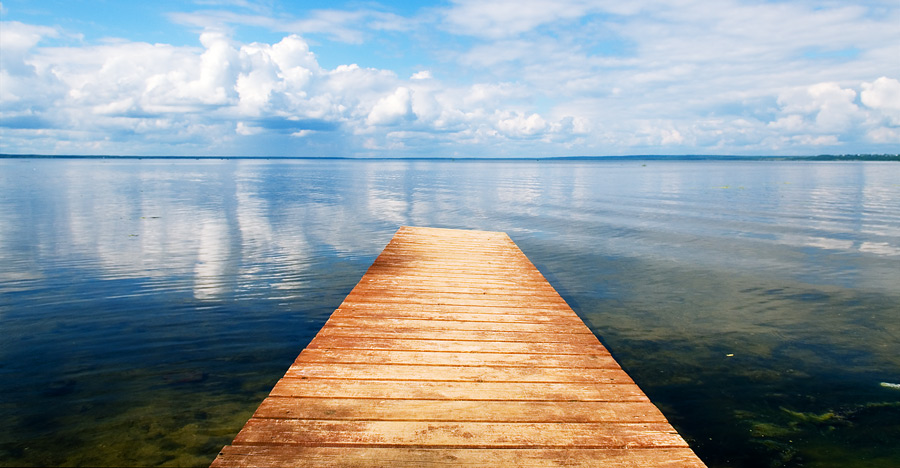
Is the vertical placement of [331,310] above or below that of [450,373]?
below

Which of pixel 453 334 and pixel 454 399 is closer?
pixel 454 399

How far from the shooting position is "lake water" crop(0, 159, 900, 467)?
249 inches

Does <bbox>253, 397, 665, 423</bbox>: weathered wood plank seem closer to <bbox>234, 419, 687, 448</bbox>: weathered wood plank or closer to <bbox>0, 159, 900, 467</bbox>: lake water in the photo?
<bbox>234, 419, 687, 448</bbox>: weathered wood plank

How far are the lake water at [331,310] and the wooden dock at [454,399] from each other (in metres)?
1.95

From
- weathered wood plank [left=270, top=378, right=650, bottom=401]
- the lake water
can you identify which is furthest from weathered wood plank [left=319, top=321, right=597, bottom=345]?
the lake water

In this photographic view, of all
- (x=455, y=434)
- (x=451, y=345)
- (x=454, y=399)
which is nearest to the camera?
(x=455, y=434)

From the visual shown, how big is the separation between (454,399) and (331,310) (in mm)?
6998

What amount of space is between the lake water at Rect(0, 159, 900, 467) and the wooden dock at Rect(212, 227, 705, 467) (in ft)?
6.39

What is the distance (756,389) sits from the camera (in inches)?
299

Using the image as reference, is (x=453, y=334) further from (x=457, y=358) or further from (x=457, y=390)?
(x=457, y=390)

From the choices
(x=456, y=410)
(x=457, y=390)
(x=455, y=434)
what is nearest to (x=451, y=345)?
(x=457, y=390)

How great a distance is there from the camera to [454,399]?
4.57m

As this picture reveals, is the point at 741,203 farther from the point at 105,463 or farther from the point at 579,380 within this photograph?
the point at 105,463

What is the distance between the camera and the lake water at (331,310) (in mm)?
6324
